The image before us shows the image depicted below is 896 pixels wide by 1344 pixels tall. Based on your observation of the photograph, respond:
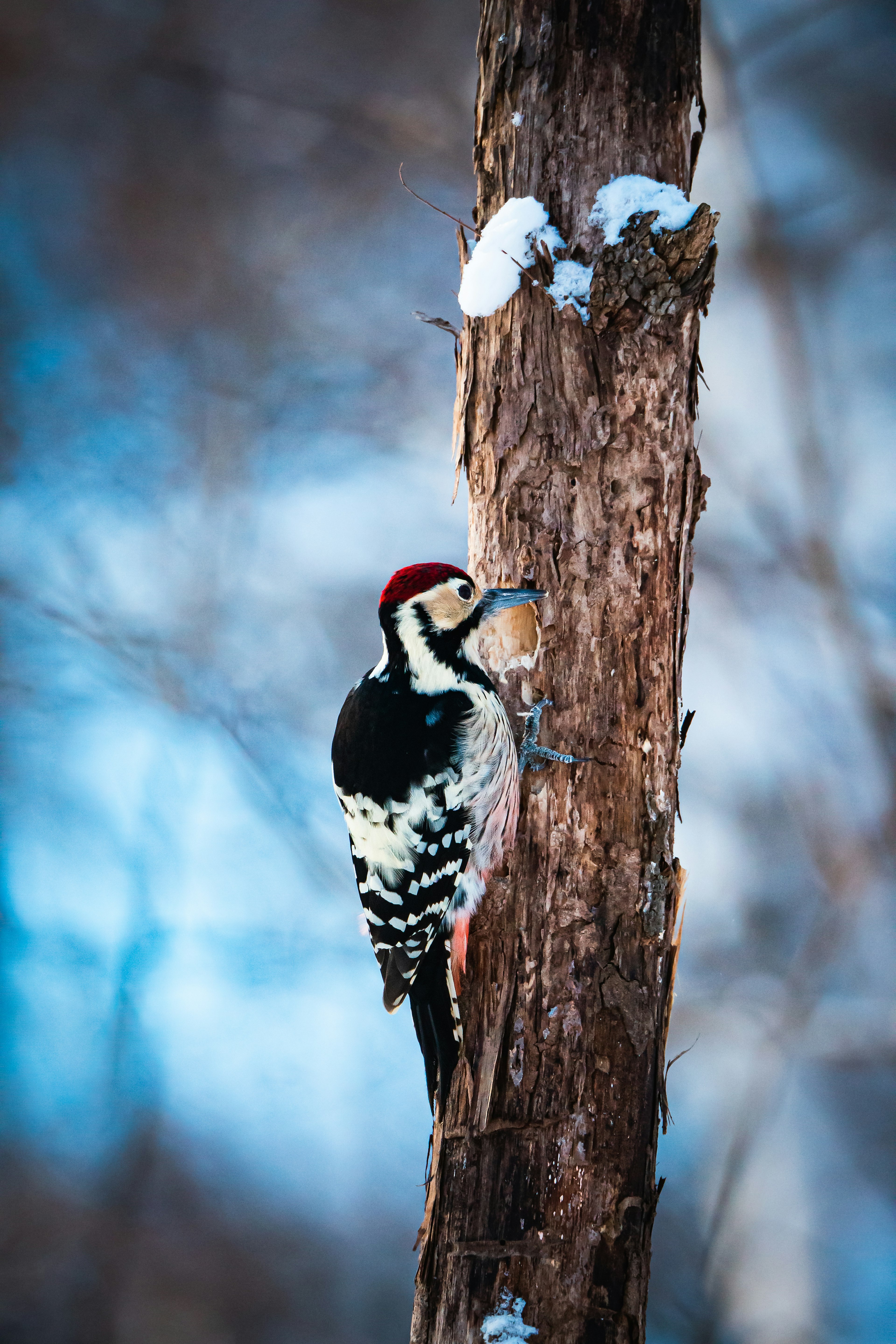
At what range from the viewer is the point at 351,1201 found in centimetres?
269

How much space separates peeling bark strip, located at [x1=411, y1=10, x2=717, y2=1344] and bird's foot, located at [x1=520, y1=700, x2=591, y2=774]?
0.05 feet

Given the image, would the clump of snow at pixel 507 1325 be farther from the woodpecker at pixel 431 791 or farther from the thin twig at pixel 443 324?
the thin twig at pixel 443 324

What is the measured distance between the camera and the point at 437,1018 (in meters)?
1.32

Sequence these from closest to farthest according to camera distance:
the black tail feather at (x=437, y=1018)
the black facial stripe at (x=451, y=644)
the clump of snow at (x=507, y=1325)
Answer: the clump of snow at (x=507, y=1325) → the black tail feather at (x=437, y=1018) → the black facial stripe at (x=451, y=644)

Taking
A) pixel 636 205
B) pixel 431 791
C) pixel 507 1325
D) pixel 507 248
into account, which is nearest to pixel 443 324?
pixel 507 248

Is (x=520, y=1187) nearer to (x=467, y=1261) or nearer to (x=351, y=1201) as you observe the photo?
(x=467, y=1261)

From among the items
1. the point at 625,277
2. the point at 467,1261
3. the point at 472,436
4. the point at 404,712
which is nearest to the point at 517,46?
the point at 625,277

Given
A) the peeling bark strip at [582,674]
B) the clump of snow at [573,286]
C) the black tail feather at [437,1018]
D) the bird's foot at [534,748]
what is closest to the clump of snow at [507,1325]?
the peeling bark strip at [582,674]

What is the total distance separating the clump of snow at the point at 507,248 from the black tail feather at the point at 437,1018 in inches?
40.6

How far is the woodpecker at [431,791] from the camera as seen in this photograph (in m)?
1.33

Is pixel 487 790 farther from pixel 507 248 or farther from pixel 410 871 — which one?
pixel 507 248

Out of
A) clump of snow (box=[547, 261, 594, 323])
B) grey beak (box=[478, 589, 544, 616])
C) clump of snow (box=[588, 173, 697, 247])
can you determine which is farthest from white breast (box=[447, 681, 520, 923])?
clump of snow (box=[588, 173, 697, 247])

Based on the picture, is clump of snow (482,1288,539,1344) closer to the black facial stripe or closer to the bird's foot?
the bird's foot

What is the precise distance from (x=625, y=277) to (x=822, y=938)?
2146 mm
